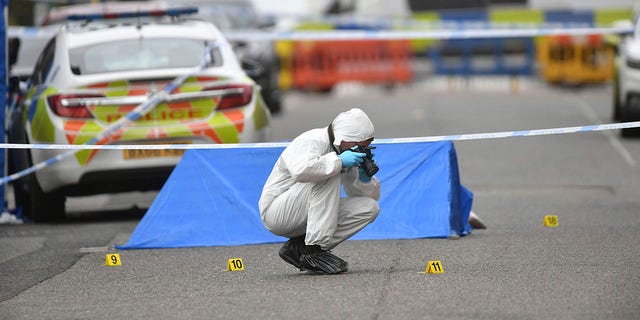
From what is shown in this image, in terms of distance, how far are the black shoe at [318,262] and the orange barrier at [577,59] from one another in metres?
21.1

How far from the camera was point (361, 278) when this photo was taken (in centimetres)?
891

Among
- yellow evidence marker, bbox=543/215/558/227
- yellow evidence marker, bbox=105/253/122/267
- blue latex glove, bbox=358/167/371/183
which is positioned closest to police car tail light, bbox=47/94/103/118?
yellow evidence marker, bbox=105/253/122/267

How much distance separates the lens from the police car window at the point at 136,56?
12484mm

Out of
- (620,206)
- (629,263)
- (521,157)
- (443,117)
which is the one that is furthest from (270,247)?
(443,117)

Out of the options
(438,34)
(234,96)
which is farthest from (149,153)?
(438,34)

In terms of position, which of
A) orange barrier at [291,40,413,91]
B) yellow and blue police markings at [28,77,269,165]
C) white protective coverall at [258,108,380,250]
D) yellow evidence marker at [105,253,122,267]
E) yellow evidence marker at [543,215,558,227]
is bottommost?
orange barrier at [291,40,413,91]

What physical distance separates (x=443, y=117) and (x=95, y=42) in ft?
34.4

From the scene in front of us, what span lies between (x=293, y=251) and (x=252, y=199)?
6.16 feet

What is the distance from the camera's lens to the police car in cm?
1199

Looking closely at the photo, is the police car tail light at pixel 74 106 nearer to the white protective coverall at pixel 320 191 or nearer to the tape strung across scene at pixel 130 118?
the tape strung across scene at pixel 130 118

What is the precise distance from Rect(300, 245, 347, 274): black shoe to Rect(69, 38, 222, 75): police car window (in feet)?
12.7

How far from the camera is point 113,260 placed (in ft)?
32.7

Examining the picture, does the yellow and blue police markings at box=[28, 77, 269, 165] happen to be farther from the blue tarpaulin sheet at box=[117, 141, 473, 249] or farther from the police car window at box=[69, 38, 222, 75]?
the blue tarpaulin sheet at box=[117, 141, 473, 249]

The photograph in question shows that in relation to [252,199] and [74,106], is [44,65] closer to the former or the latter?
[74,106]
